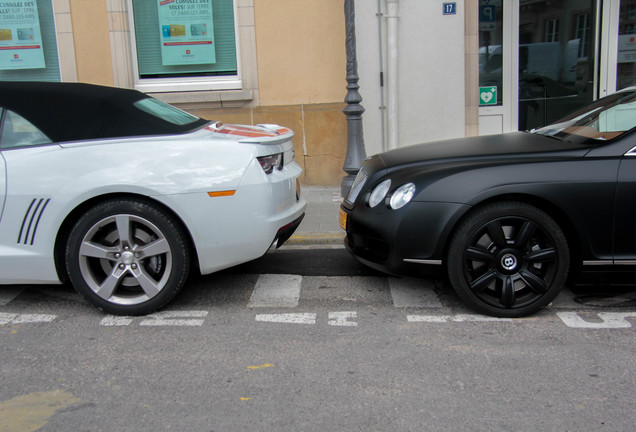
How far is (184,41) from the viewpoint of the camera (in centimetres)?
877

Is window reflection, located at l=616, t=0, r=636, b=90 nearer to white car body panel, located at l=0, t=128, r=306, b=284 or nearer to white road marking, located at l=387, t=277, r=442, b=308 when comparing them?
white road marking, located at l=387, t=277, r=442, b=308

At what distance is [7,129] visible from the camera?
404 cm

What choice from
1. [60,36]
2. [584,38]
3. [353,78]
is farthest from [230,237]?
[584,38]

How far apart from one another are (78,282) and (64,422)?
1.38 m

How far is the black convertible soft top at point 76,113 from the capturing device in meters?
4.04

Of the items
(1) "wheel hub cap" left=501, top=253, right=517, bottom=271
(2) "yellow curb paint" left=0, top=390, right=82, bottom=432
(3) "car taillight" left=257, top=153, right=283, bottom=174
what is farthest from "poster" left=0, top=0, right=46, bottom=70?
(1) "wheel hub cap" left=501, top=253, right=517, bottom=271

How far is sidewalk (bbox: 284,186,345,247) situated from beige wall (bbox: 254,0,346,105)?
1.34 metres

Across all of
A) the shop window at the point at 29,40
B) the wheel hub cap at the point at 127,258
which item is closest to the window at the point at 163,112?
the wheel hub cap at the point at 127,258

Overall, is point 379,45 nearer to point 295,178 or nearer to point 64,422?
point 295,178

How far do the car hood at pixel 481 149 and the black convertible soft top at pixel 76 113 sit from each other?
5.24 feet

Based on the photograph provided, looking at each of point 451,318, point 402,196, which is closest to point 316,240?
point 402,196

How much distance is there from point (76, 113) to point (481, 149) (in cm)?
281

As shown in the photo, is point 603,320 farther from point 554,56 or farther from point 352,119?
point 554,56

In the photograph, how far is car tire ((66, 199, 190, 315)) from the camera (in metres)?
3.92
